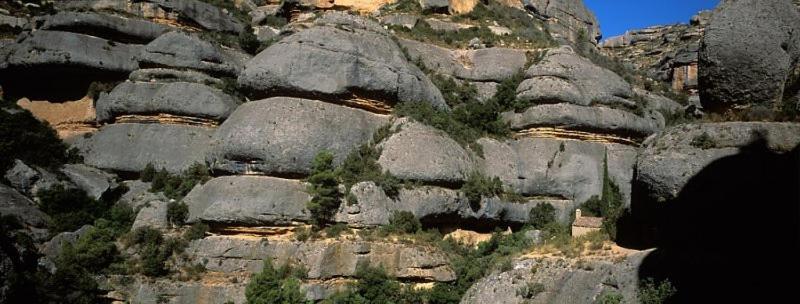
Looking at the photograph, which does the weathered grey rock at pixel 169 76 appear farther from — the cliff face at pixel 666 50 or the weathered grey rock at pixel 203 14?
the cliff face at pixel 666 50

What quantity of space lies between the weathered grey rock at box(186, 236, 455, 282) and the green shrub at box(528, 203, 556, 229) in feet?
20.6

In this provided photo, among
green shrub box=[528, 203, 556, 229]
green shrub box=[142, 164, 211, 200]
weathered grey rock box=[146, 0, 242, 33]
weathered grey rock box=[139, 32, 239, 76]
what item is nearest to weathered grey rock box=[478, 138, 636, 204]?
green shrub box=[528, 203, 556, 229]

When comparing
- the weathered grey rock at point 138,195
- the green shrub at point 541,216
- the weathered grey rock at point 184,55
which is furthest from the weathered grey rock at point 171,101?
the green shrub at point 541,216

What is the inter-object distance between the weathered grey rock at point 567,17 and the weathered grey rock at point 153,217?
37652 millimetres

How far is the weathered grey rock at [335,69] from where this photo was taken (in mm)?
29906

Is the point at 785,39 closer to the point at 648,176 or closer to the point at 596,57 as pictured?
the point at 648,176

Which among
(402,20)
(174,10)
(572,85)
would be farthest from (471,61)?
(174,10)

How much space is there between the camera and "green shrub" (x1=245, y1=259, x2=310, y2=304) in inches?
938

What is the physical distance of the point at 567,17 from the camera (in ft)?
219

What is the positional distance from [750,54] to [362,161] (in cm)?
1573

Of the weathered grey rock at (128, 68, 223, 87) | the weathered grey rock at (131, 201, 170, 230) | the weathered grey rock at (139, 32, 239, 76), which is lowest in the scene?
the weathered grey rock at (131, 201, 170, 230)

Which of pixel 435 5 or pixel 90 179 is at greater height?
pixel 435 5

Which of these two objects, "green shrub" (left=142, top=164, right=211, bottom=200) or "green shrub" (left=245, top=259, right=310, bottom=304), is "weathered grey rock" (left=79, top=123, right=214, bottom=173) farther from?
"green shrub" (left=245, top=259, right=310, bottom=304)

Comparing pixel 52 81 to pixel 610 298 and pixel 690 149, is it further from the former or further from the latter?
pixel 690 149
